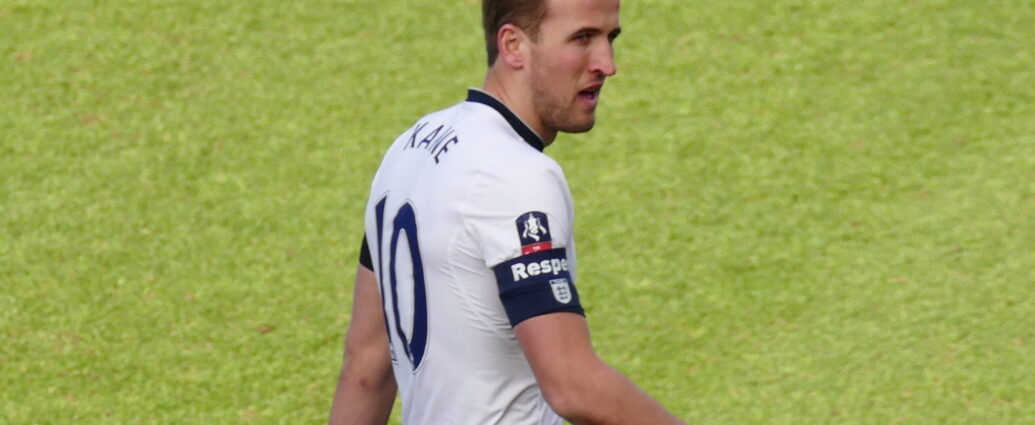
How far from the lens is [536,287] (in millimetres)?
2605

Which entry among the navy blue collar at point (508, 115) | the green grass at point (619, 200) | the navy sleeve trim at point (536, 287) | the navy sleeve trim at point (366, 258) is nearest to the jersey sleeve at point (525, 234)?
the navy sleeve trim at point (536, 287)

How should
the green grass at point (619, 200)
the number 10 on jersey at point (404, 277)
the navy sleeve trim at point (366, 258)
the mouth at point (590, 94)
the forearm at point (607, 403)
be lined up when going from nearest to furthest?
the forearm at point (607, 403)
the number 10 on jersey at point (404, 277)
the mouth at point (590, 94)
the navy sleeve trim at point (366, 258)
the green grass at point (619, 200)

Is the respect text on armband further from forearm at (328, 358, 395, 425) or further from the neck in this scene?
forearm at (328, 358, 395, 425)

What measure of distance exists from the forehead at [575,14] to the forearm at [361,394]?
94cm

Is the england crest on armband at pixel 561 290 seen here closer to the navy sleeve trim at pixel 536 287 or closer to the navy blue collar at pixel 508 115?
the navy sleeve trim at pixel 536 287

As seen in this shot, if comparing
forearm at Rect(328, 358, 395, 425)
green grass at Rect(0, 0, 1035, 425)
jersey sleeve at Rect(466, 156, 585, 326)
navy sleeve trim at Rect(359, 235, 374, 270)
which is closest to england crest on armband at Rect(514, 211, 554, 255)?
jersey sleeve at Rect(466, 156, 585, 326)

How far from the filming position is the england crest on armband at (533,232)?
2617 mm

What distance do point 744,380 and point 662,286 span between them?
802mm

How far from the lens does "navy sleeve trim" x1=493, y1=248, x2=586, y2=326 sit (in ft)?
8.52

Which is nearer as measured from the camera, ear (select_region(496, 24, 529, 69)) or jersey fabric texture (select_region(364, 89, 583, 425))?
jersey fabric texture (select_region(364, 89, 583, 425))

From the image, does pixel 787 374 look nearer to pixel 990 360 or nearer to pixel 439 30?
pixel 990 360

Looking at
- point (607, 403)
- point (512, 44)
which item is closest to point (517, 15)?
point (512, 44)

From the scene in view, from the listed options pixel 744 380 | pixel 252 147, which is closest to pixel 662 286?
pixel 744 380

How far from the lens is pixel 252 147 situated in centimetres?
799
